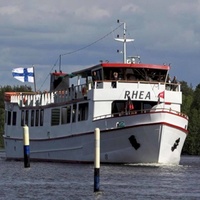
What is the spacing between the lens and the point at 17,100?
3031 inches

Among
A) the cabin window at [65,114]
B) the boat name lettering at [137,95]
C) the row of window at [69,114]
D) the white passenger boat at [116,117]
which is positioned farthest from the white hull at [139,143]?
the cabin window at [65,114]

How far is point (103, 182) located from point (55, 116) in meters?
20.2

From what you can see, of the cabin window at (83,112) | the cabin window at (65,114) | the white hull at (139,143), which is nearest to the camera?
the white hull at (139,143)

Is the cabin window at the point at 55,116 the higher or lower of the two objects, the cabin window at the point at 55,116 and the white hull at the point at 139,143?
the higher

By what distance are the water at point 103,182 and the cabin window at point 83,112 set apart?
346 cm

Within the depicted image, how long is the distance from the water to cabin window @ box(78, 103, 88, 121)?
11.4ft

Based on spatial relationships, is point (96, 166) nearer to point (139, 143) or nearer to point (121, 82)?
point (139, 143)

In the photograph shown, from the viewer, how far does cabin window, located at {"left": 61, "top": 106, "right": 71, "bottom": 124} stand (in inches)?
2682

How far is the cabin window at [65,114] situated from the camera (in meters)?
68.1

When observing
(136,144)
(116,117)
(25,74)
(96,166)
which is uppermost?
(25,74)

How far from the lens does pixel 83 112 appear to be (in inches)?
2581

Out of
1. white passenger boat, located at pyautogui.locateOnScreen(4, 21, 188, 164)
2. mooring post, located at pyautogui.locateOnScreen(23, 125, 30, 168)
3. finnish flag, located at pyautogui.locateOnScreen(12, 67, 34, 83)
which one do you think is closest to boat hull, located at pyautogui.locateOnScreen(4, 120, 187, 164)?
white passenger boat, located at pyautogui.locateOnScreen(4, 21, 188, 164)

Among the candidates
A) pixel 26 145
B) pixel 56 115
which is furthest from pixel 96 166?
pixel 56 115

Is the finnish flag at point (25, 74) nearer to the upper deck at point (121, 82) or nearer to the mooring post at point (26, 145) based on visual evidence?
the upper deck at point (121, 82)
